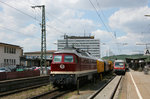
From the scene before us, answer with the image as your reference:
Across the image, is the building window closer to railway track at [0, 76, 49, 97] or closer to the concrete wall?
the concrete wall

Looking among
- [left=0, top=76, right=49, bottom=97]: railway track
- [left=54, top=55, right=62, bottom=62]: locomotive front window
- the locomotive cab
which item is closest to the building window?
the locomotive cab

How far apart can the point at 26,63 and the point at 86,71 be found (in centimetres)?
5607

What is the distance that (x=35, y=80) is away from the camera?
22.4 metres

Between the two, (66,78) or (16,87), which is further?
(16,87)

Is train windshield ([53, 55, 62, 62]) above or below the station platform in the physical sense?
above

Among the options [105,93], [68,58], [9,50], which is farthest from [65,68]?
[9,50]

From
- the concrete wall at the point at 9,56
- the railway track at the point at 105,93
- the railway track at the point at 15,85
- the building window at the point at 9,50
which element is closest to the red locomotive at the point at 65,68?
the railway track at the point at 105,93

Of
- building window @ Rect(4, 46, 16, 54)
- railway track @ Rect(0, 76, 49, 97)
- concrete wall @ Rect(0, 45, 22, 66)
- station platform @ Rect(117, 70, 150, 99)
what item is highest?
building window @ Rect(4, 46, 16, 54)

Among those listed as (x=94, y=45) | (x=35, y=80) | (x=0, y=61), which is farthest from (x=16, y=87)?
(x=94, y=45)

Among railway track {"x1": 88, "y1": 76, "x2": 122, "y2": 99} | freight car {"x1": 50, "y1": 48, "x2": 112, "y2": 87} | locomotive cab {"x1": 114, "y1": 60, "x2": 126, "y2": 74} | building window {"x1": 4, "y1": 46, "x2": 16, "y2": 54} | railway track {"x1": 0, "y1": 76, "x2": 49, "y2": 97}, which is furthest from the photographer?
building window {"x1": 4, "y1": 46, "x2": 16, "y2": 54}

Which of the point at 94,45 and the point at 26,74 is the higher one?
the point at 94,45

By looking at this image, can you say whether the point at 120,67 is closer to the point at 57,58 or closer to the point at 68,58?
the point at 68,58

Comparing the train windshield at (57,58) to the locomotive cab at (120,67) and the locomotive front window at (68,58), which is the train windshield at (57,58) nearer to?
the locomotive front window at (68,58)

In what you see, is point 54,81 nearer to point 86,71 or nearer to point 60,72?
point 60,72
